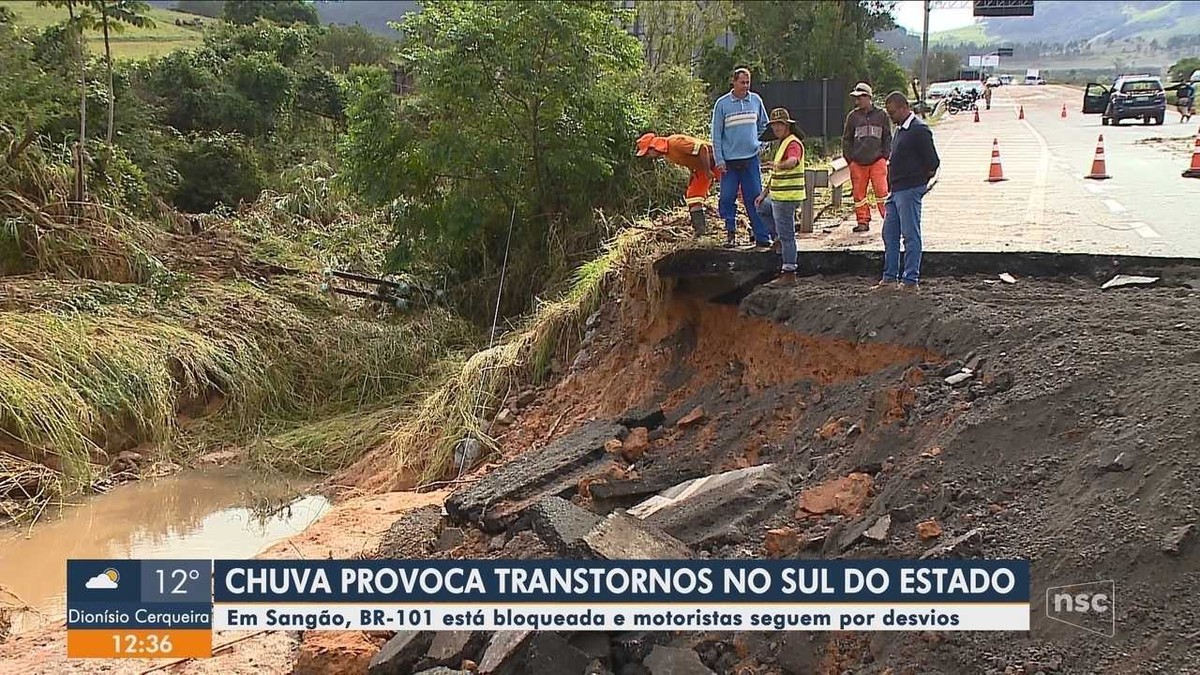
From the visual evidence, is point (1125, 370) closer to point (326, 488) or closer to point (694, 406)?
point (694, 406)

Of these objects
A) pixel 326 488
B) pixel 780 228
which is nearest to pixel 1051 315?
pixel 780 228

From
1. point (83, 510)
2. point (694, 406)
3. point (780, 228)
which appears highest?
point (780, 228)

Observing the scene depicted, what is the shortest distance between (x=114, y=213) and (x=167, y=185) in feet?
15.4

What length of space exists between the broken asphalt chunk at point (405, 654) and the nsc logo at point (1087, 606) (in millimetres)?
2941

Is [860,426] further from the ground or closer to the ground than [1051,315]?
closer to the ground

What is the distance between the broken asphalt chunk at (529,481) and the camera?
681cm

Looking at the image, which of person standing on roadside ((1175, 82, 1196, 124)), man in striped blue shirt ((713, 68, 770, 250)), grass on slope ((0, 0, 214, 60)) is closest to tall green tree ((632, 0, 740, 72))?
man in striped blue shirt ((713, 68, 770, 250))

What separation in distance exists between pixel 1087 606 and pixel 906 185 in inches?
153

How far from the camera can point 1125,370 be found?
5.07 metres

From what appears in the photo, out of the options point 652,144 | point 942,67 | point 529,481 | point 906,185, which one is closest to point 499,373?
point 652,144

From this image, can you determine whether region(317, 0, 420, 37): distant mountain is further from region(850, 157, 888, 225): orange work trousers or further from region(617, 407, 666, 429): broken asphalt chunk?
region(617, 407, 666, 429): broken asphalt chunk

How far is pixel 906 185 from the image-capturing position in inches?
276

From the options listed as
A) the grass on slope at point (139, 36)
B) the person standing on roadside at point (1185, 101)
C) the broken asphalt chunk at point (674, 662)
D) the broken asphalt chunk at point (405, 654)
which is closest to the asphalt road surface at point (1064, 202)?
the broken asphalt chunk at point (674, 662)

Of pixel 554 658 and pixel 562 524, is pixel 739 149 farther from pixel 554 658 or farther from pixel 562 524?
pixel 554 658
